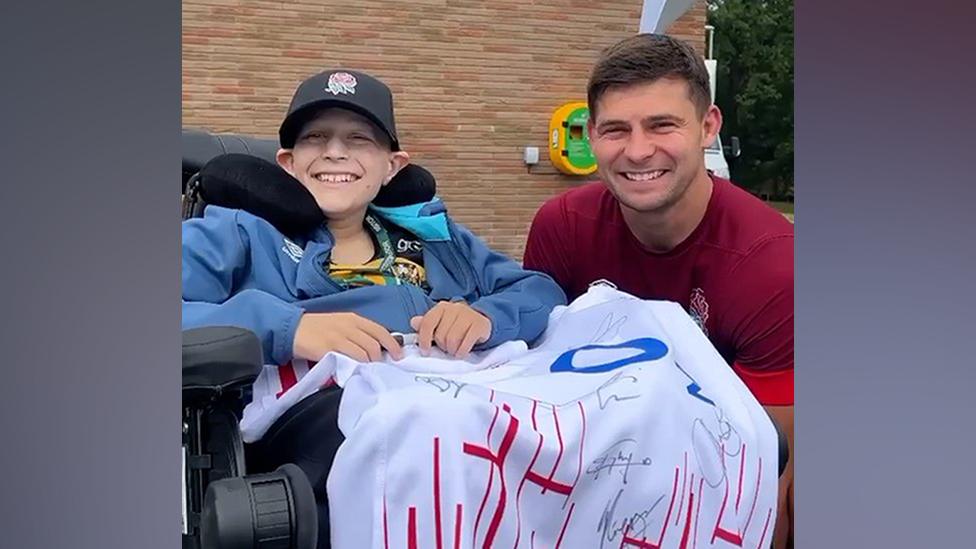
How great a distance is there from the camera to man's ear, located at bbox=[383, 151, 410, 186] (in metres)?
2.11

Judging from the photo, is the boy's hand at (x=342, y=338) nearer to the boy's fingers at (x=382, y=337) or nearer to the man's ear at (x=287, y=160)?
the boy's fingers at (x=382, y=337)

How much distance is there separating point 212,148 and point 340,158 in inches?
27.4

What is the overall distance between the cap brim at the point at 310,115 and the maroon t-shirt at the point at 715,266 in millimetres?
492

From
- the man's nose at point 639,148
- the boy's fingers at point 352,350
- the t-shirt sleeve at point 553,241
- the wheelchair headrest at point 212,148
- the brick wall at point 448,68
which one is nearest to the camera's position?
the boy's fingers at point 352,350

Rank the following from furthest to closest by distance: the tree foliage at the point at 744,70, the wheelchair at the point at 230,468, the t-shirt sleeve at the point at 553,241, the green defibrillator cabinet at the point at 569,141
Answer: the green defibrillator cabinet at the point at 569,141 < the tree foliage at the point at 744,70 < the t-shirt sleeve at the point at 553,241 < the wheelchair at the point at 230,468

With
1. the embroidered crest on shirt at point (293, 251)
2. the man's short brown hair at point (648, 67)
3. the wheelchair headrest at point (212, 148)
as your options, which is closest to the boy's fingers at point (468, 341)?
the embroidered crest on shirt at point (293, 251)

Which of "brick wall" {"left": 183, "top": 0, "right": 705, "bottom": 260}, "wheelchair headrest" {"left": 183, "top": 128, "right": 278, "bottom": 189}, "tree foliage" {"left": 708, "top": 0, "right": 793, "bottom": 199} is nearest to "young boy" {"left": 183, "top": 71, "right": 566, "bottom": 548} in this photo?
"wheelchair headrest" {"left": 183, "top": 128, "right": 278, "bottom": 189}

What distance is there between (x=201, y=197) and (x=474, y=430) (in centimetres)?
111

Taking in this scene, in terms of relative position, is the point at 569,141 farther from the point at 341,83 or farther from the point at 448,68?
the point at 341,83

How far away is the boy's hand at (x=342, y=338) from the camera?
5.11 feet

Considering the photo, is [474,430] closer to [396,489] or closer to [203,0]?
[396,489]

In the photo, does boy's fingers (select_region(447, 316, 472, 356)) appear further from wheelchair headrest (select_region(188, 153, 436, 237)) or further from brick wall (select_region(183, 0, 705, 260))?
brick wall (select_region(183, 0, 705, 260))

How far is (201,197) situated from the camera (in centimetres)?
210

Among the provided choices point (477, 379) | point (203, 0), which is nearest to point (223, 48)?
point (203, 0)
